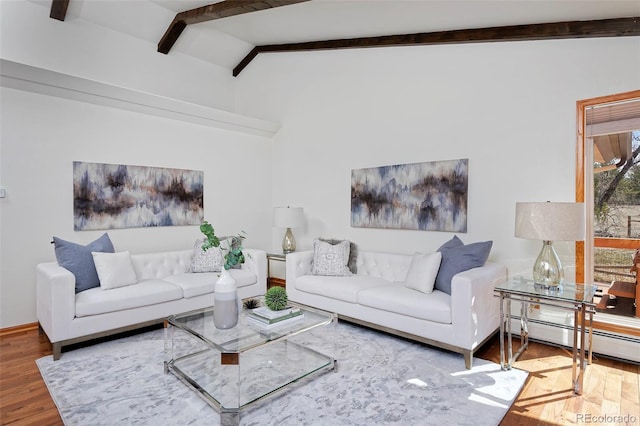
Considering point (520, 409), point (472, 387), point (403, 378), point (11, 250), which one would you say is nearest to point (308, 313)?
point (403, 378)

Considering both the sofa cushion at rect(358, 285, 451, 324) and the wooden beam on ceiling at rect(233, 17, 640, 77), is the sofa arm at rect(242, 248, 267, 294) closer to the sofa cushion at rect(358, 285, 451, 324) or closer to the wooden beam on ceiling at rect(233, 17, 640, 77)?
the sofa cushion at rect(358, 285, 451, 324)

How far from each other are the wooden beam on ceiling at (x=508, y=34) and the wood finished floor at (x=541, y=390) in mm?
2727

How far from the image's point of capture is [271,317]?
2688mm

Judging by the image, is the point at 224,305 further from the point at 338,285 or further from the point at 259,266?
the point at 259,266

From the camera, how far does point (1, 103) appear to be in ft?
11.9

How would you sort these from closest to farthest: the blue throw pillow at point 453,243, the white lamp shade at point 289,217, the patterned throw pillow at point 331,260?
the blue throw pillow at point 453,243, the patterned throw pillow at point 331,260, the white lamp shade at point 289,217

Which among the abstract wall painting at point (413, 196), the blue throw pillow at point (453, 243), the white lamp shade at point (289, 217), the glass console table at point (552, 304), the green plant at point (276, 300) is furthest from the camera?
the white lamp shade at point (289, 217)

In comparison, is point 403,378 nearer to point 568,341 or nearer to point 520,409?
point 520,409

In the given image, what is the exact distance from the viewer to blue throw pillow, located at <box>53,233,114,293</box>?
3422 mm

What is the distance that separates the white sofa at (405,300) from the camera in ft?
9.68

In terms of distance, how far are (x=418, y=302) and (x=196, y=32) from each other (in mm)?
4693

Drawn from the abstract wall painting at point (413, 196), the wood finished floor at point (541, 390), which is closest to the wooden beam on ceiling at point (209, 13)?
the abstract wall painting at point (413, 196)

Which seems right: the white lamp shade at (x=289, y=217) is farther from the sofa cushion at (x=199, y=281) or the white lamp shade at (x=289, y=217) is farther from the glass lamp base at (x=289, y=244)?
the sofa cushion at (x=199, y=281)

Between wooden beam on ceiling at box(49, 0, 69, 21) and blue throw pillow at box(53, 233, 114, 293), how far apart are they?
2.65 m
